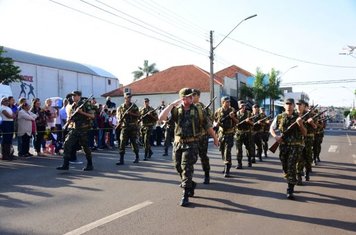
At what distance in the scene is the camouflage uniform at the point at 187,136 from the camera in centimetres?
625

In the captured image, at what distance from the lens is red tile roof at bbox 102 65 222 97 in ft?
130

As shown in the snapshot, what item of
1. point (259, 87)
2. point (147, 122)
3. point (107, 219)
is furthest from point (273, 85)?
point (107, 219)

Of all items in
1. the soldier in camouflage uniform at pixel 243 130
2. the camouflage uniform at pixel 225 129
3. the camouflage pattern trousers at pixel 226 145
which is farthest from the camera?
the soldier in camouflage uniform at pixel 243 130

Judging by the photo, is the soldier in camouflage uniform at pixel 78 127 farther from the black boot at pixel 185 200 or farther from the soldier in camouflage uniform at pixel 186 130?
the black boot at pixel 185 200

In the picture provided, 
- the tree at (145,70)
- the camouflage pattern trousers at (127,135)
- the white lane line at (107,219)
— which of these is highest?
the tree at (145,70)

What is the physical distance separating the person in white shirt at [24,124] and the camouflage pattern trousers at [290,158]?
27.1ft

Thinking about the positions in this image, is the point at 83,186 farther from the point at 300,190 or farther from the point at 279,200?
the point at 300,190

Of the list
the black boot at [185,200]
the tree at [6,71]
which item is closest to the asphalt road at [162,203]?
the black boot at [185,200]

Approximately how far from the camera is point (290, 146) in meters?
6.95

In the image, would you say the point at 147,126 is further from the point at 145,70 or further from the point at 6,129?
the point at 145,70

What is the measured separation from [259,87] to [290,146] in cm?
3873

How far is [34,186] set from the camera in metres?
7.73

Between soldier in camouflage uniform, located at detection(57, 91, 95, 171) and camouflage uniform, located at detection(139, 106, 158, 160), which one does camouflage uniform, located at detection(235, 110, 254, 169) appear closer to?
camouflage uniform, located at detection(139, 106, 158, 160)

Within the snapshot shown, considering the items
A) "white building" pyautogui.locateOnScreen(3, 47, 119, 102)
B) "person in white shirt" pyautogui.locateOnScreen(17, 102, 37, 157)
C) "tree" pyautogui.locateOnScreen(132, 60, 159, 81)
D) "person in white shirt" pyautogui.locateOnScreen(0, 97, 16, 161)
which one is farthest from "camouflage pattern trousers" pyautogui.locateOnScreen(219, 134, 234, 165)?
"tree" pyautogui.locateOnScreen(132, 60, 159, 81)
